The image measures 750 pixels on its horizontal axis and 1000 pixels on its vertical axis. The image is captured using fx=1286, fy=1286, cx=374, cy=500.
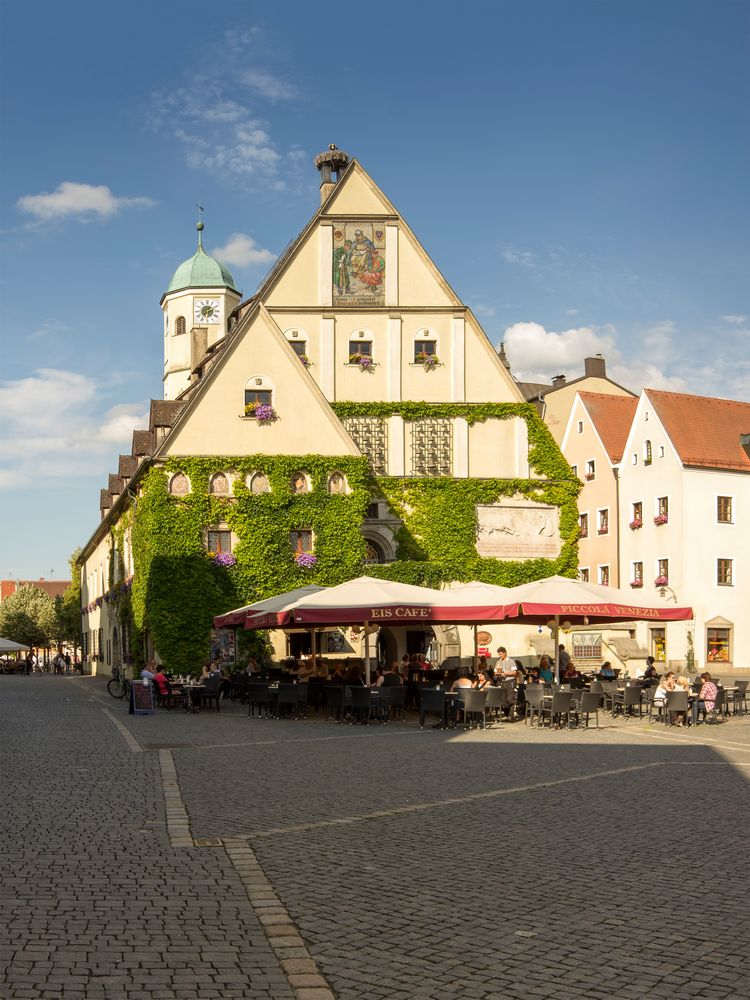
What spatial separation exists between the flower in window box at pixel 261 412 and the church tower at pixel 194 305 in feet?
148

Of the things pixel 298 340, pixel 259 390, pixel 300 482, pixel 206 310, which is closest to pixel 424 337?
pixel 298 340

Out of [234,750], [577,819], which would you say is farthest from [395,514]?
[577,819]

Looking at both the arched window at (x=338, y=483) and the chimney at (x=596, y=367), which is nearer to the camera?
the arched window at (x=338, y=483)

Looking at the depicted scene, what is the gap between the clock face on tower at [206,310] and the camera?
8675 cm

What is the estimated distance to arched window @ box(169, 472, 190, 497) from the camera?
131 feet

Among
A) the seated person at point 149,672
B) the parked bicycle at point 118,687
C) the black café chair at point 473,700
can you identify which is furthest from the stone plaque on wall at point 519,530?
the black café chair at point 473,700

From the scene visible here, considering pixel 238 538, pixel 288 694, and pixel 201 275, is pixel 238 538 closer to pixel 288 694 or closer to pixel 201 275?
pixel 288 694

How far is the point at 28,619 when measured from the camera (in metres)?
117

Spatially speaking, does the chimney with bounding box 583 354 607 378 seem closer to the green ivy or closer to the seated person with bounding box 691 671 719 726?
the green ivy

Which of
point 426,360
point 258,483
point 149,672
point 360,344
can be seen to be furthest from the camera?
point 426,360

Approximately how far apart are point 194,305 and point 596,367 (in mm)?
27604

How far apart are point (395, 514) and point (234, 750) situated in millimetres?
24517

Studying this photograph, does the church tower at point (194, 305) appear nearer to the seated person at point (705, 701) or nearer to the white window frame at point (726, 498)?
the white window frame at point (726, 498)

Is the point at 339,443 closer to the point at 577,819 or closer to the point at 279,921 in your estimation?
the point at 577,819
